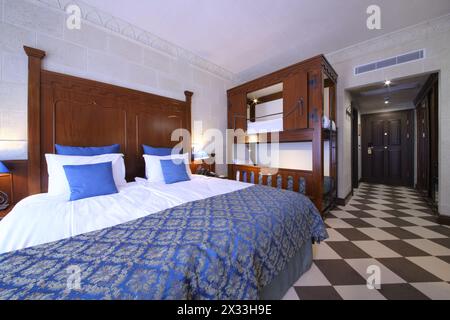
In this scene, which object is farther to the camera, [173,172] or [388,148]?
[388,148]

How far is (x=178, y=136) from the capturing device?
3.19m

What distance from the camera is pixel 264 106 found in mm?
4324

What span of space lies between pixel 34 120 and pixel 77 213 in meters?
1.45

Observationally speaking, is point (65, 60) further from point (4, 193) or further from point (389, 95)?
point (389, 95)

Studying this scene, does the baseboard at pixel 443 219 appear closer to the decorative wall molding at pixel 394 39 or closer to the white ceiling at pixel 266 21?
the decorative wall molding at pixel 394 39

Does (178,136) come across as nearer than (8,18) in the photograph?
No

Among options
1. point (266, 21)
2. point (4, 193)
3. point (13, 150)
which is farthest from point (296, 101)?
point (4, 193)

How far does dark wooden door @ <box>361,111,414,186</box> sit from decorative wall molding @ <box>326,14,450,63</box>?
3378 mm

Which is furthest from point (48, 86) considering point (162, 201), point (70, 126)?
point (162, 201)

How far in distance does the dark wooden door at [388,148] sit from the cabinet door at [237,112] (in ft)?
14.7

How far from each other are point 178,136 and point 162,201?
6.06 ft
